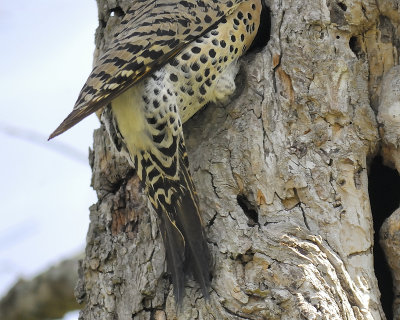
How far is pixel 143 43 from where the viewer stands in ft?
12.0

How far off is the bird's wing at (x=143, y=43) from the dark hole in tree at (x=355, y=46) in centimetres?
66

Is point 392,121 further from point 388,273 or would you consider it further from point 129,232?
point 129,232

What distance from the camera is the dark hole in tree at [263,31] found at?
4.25 metres

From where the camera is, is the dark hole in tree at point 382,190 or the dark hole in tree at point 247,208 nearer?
the dark hole in tree at point 247,208

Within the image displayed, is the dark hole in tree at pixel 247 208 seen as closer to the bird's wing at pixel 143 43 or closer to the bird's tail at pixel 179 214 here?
the bird's tail at pixel 179 214

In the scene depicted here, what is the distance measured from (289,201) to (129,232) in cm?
90

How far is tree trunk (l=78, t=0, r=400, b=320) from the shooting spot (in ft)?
11.1

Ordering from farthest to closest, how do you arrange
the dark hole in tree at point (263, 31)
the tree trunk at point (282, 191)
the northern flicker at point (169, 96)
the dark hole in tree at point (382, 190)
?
the dark hole in tree at point (263, 31) < the dark hole in tree at point (382, 190) < the northern flicker at point (169, 96) < the tree trunk at point (282, 191)

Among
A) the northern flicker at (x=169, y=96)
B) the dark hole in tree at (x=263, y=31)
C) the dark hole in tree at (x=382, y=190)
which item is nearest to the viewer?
the northern flicker at (x=169, y=96)

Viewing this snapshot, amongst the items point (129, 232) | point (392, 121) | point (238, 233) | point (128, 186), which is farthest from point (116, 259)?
point (392, 121)

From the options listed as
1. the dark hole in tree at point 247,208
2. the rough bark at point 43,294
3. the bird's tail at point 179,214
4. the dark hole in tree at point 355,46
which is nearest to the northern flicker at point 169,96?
the bird's tail at point 179,214

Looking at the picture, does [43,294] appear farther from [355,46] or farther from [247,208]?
[355,46]

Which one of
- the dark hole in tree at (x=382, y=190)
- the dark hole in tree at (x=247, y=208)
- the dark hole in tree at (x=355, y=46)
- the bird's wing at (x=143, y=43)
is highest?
the bird's wing at (x=143, y=43)

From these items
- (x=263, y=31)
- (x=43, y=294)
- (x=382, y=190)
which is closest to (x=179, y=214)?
(x=382, y=190)
